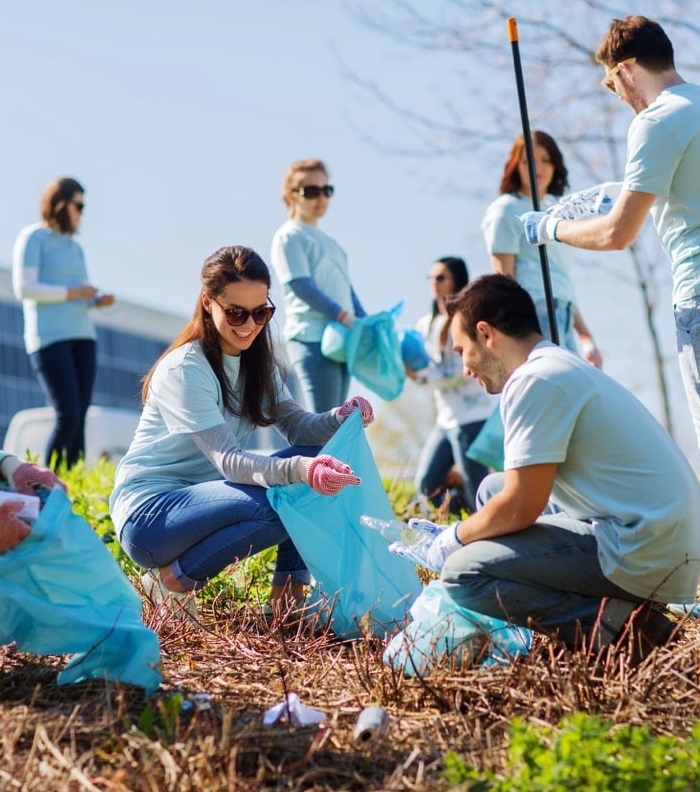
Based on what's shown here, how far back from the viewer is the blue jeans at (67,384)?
21.5 feet

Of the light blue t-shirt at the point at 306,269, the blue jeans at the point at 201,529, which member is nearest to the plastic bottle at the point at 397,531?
the blue jeans at the point at 201,529

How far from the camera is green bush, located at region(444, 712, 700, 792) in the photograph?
211 cm

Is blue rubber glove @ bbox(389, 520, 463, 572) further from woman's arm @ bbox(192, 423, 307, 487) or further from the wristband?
the wristband

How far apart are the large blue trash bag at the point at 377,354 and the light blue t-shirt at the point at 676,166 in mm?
2207

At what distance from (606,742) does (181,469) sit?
6.61ft

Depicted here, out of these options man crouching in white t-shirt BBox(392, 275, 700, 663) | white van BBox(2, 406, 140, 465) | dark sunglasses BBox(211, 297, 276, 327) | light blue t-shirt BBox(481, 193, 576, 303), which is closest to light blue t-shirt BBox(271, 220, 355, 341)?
light blue t-shirt BBox(481, 193, 576, 303)

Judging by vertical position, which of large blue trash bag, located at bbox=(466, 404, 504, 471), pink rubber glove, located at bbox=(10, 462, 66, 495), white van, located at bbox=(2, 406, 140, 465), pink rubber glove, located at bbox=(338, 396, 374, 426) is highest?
pink rubber glove, located at bbox=(10, 462, 66, 495)

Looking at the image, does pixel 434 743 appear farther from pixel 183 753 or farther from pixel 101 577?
pixel 101 577

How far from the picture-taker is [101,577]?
118 inches

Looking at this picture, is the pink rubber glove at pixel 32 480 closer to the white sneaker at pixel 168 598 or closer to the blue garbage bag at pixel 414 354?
the white sneaker at pixel 168 598

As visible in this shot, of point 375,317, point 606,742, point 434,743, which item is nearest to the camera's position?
point 606,742

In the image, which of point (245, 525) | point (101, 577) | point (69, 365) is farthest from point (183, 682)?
point (69, 365)

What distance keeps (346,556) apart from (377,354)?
2115 millimetres

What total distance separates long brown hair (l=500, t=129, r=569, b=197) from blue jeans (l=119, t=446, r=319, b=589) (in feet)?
7.21
